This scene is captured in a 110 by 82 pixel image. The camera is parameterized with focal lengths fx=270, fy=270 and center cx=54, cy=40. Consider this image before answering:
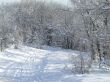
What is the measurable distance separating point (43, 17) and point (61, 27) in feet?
116

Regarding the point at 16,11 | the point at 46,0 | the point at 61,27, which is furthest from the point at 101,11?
the point at 46,0

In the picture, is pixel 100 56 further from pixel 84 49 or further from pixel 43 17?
pixel 43 17

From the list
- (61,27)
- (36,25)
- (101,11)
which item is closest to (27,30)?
(36,25)

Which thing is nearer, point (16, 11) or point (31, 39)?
point (31, 39)

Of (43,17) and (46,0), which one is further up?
(46,0)

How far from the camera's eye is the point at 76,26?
65.9 ft

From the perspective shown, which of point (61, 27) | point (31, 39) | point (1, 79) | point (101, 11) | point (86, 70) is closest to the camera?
point (101, 11)

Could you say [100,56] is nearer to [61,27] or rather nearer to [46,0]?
[61,27]

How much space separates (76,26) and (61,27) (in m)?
1.94

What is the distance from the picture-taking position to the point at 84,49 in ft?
72.2

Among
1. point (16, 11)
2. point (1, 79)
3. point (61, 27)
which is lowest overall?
point (1, 79)

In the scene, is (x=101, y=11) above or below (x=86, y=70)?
above

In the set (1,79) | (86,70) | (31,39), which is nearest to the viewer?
(1,79)

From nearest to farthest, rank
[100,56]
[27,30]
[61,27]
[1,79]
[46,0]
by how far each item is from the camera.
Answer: [1,79] → [100,56] → [61,27] → [27,30] → [46,0]
